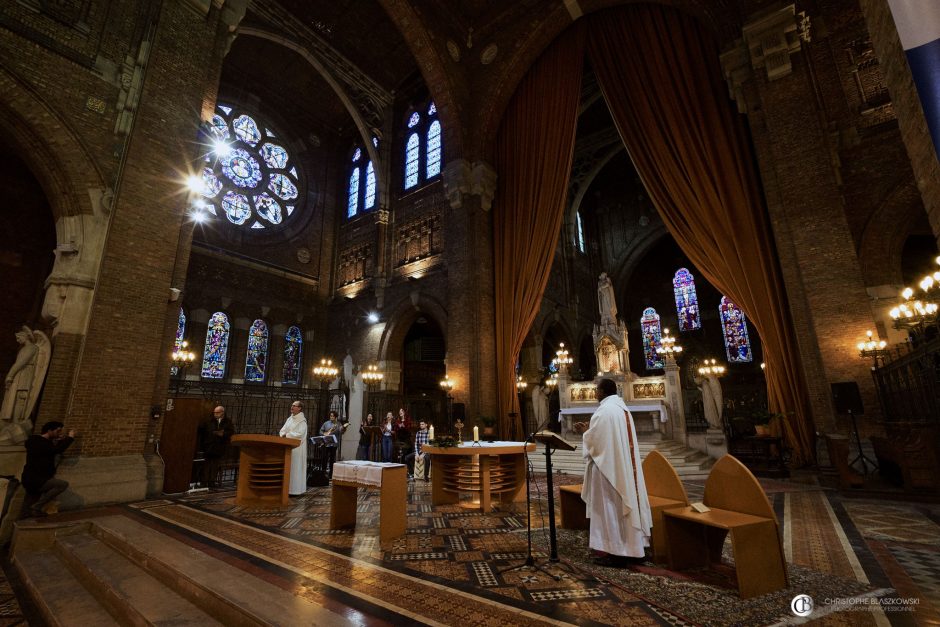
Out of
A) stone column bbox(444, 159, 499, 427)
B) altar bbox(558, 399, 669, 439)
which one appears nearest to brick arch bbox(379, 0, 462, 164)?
stone column bbox(444, 159, 499, 427)

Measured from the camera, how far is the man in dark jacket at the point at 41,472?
5070 millimetres

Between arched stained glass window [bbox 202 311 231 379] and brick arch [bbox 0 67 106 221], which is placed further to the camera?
arched stained glass window [bbox 202 311 231 379]

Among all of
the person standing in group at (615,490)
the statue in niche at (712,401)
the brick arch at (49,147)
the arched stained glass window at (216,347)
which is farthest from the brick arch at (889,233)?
the arched stained glass window at (216,347)

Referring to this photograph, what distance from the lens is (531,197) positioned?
42.0 feet

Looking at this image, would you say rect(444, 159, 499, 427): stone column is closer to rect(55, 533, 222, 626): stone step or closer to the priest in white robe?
the priest in white robe

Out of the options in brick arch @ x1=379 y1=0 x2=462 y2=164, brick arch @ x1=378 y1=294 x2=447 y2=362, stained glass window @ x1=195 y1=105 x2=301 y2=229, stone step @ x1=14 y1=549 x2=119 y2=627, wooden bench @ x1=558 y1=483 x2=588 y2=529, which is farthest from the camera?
stained glass window @ x1=195 y1=105 x2=301 y2=229

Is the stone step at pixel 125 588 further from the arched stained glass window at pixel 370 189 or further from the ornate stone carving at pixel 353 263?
the arched stained glass window at pixel 370 189

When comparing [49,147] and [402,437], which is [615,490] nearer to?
[402,437]

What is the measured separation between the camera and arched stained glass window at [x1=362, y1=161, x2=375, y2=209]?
1747 centimetres

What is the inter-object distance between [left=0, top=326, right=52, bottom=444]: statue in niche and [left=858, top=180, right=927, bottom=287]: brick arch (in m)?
15.9

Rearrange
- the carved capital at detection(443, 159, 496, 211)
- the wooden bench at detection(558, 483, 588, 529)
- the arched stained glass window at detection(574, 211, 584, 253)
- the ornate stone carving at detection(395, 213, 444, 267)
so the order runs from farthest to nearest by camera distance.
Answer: the arched stained glass window at detection(574, 211, 584, 253)
the ornate stone carving at detection(395, 213, 444, 267)
the carved capital at detection(443, 159, 496, 211)
the wooden bench at detection(558, 483, 588, 529)

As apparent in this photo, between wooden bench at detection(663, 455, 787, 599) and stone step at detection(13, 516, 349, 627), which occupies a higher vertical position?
wooden bench at detection(663, 455, 787, 599)

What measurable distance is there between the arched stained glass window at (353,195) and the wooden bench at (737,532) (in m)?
17.2

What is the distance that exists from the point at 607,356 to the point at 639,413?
2222 mm
